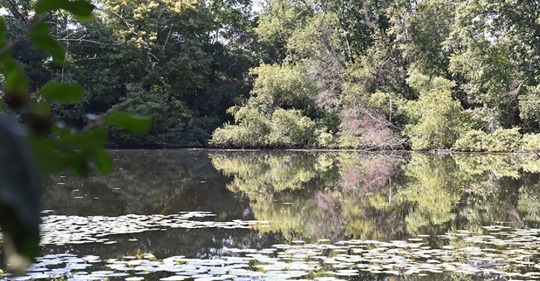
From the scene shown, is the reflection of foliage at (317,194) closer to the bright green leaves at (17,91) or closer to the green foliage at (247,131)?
the bright green leaves at (17,91)

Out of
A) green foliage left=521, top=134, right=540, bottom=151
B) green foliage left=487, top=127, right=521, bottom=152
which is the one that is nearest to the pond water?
green foliage left=521, top=134, right=540, bottom=151

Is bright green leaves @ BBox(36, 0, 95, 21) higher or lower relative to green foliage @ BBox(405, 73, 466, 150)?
lower

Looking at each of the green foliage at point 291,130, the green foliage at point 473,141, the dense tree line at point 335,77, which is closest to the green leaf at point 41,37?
the dense tree line at point 335,77

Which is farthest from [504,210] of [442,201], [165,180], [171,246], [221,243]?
[165,180]

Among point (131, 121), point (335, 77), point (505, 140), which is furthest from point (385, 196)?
point (335, 77)

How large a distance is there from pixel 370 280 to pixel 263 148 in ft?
68.3

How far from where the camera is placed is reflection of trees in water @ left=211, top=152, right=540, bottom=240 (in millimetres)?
7684

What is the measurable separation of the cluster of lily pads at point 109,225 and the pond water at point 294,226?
2 centimetres

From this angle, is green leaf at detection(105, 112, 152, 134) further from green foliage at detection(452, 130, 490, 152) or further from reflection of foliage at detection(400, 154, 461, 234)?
green foliage at detection(452, 130, 490, 152)

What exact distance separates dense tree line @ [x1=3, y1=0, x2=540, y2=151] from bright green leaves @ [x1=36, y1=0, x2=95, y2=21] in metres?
20.5

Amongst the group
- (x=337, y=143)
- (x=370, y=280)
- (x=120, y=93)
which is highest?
(x=120, y=93)

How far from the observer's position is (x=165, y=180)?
12.8 m

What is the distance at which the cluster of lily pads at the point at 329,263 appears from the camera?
16.3 ft

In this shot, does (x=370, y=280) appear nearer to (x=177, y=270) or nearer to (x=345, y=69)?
(x=177, y=270)
